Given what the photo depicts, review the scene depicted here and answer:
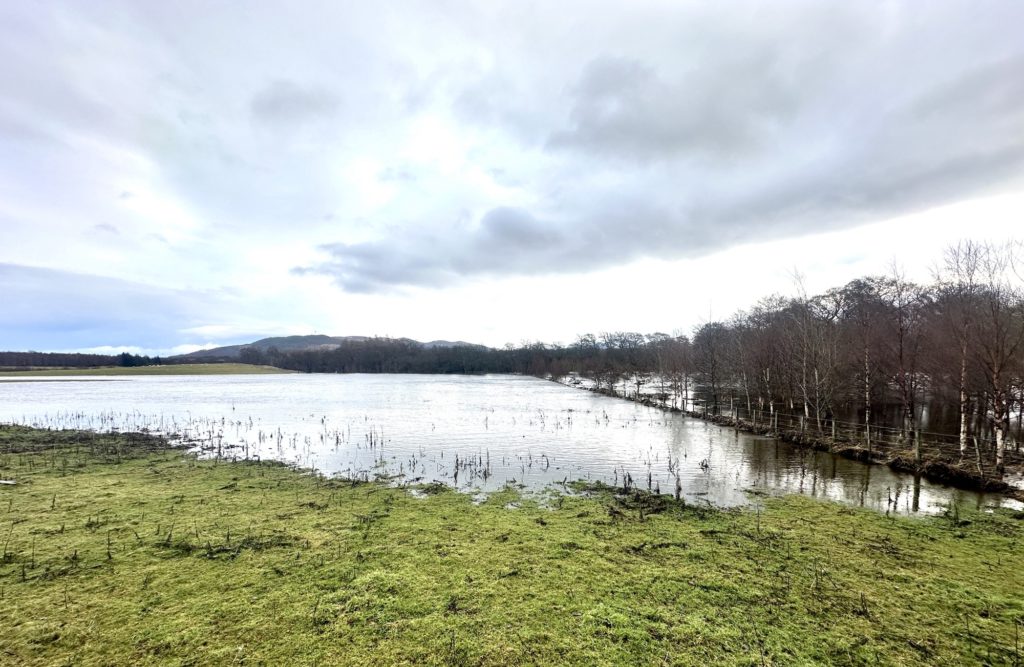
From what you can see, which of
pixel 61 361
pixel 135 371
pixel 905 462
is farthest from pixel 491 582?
pixel 61 361

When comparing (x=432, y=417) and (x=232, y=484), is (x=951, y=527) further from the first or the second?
(x=432, y=417)

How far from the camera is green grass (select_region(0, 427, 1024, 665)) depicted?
5.30 m

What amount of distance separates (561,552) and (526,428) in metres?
19.1

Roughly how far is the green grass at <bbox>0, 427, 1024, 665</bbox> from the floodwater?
275 cm

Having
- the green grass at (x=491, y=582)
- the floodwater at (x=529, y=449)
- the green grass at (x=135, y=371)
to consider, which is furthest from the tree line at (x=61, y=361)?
the green grass at (x=491, y=582)

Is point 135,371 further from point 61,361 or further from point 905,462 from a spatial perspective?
point 905,462

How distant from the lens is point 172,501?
36.4ft

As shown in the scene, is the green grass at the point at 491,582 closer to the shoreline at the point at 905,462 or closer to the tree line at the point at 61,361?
the shoreline at the point at 905,462

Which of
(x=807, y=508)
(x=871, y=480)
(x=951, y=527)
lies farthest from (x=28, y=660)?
(x=871, y=480)

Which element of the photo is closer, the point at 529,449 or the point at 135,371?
the point at 529,449

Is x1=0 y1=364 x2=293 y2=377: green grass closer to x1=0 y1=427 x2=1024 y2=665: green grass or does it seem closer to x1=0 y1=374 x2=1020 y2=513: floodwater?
x1=0 y1=374 x2=1020 y2=513: floodwater

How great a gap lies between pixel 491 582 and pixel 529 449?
44.1ft

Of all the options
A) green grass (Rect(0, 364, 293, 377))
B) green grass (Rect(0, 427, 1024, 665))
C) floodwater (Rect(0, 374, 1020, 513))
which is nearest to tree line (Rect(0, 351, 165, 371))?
green grass (Rect(0, 364, 293, 377))

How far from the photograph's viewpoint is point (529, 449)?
66.5 feet
